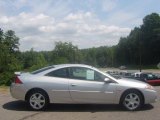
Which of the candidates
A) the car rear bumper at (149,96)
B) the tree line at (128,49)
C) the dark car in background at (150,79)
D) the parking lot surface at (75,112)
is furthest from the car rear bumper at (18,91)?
the tree line at (128,49)

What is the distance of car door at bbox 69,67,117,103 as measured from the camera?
11.5m

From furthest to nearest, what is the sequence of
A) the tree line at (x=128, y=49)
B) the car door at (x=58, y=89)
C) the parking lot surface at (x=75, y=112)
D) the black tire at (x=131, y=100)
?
the tree line at (x=128, y=49), the black tire at (x=131, y=100), the car door at (x=58, y=89), the parking lot surface at (x=75, y=112)

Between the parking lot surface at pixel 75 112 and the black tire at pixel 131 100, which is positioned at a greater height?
the black tire at pixel 131 100

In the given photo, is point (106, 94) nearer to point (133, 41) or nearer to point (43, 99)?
point (43, 99)

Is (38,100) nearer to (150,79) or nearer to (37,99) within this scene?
(37,99)

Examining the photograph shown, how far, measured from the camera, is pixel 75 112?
36.9 feet

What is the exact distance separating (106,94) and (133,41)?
104 m

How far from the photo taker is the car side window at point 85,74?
11.6m

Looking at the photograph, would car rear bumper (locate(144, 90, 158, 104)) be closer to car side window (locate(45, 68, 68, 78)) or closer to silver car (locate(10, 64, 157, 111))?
silver car (locate(10, 64, 157, 111))

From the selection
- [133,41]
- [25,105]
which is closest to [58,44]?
[133,41]

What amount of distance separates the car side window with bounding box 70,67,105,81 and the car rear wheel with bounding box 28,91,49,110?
3.42 ft

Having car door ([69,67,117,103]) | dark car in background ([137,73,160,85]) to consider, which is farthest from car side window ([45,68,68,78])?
dark car in background ([137,73,160,85])

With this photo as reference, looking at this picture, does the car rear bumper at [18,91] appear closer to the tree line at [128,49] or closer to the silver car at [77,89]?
the silver car at [77,89]

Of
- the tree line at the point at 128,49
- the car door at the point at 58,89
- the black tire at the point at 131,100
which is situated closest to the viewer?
the car door at the point at 58,89
